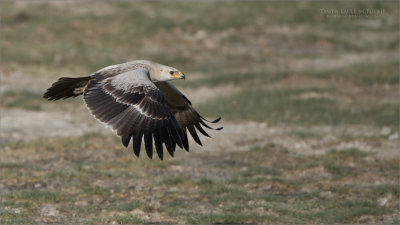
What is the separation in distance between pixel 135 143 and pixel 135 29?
14611 millimetres

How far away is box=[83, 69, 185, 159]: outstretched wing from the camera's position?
687 centimetres

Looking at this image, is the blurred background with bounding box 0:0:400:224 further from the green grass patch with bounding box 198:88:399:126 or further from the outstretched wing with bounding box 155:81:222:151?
the outstretched wing with bounding box 155:81:222:151

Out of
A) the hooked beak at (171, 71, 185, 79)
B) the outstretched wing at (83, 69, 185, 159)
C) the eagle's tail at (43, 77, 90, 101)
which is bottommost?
the outstretched wing at (83, 69, 185, 159)

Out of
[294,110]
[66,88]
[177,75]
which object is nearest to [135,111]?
[177,75]

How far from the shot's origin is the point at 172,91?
840 cm

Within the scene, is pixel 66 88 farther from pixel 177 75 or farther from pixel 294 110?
pixel 294 110

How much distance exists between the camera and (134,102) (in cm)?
720

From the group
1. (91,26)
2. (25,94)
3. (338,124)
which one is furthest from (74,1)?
(338,124)

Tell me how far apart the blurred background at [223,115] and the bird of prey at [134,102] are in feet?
3.53

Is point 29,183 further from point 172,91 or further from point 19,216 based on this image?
point 172,91

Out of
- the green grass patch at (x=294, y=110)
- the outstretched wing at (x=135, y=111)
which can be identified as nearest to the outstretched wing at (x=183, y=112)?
the outstretched wing at (x=135, y=111)

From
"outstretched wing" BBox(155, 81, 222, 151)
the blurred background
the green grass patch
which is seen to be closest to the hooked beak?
"outstretched wing" BBox(155, 81, 222, 151)

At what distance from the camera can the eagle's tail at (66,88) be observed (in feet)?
26.2

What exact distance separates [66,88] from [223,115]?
576cm
